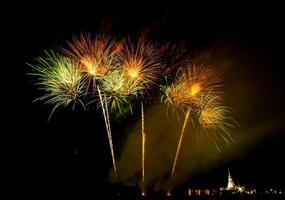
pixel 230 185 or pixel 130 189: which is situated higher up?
pixel 230 185

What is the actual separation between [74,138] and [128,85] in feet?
31.1

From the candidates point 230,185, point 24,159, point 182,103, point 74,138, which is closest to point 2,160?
point 24,159

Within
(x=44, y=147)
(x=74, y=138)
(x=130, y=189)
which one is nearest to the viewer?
(x=130, y=189)

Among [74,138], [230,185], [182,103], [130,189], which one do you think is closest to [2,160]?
[74,138]

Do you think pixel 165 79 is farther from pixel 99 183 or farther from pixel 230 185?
pixel 230 185

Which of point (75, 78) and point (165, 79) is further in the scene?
point (165, 79)

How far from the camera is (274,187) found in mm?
38344

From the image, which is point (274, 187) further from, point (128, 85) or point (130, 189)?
point (128, 85)

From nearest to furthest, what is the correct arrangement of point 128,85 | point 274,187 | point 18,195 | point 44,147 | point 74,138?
point 128,85 < point 18,195 < point 44,147 < point 74,138 < point 274,187

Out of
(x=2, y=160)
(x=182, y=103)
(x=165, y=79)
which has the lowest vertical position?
(x=2, y=160)

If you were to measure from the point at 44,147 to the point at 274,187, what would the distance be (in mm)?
27904

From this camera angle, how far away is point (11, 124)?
1908 cm

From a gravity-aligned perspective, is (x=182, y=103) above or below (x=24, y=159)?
above

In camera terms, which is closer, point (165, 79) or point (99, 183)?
point (165, 79)
